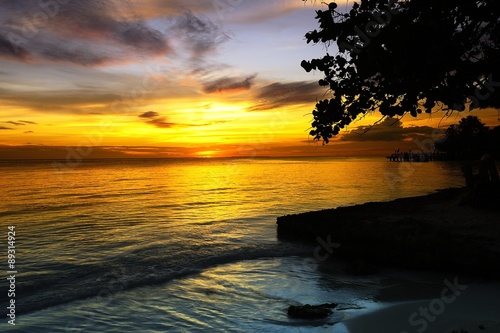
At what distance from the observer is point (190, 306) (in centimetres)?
1047

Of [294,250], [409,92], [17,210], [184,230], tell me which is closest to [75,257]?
[184,230]

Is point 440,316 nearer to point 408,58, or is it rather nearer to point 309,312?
point 309,312

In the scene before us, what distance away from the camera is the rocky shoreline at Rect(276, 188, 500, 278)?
465 inches

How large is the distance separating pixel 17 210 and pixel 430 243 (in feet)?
101

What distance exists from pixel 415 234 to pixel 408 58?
9.18 meters

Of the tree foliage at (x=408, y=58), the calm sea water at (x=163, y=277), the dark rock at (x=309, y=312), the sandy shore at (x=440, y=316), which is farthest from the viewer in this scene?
the calm sea water at (x=163, y=277)

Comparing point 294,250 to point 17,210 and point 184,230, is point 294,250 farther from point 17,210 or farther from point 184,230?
point 17,210

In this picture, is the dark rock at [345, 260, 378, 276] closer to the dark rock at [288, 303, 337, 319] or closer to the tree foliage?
the dark rock at [288, 303, 337, 319]
